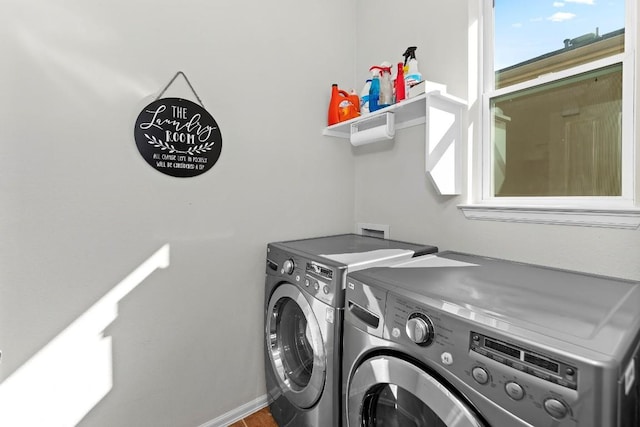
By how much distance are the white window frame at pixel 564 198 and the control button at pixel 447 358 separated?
0.96m

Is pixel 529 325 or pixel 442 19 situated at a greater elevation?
pixel 442 19

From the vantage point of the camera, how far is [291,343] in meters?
1.79

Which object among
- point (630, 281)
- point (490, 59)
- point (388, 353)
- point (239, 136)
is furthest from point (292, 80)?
point (630, 281)

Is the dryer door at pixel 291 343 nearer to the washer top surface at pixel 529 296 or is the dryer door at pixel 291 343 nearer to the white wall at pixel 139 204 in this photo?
the white wall at pixel 139 204

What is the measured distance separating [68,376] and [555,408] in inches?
72.4

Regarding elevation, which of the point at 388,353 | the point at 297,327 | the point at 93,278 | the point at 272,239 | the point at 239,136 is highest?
the point at 239,136

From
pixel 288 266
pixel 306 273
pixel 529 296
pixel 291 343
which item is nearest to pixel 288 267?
pixel 288 266

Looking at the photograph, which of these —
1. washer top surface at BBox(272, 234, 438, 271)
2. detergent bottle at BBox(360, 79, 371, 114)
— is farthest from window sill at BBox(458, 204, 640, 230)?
detergent bottle at BBox(360, 79, 371, 114)

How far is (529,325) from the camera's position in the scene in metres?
0.76

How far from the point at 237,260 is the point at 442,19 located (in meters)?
1.91

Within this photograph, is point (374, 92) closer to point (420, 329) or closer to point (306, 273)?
point (306, 273)

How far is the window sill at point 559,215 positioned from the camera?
3.86 ft

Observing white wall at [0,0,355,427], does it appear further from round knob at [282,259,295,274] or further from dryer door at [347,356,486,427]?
dryer door at [347,356,486,427]

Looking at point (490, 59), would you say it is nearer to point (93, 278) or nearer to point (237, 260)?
point (237, 260)
